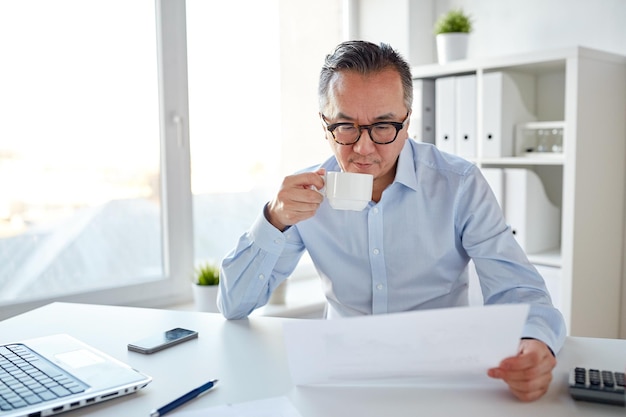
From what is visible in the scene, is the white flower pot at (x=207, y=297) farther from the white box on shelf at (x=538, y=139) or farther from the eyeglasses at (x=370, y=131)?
the white box on shelf at (x=538, y=139)

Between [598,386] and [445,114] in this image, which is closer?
[598,386]

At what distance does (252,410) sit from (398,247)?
73 centimetres

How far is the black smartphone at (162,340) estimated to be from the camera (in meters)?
1.21

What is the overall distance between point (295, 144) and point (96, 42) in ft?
3.27

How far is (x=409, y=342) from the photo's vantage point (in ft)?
2.94

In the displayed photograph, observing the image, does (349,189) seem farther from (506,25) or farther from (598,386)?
(506,25)

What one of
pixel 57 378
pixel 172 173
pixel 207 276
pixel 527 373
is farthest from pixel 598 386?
pixel 172 173

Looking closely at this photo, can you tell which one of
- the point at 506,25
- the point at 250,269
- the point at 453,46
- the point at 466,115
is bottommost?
the point at 250,269

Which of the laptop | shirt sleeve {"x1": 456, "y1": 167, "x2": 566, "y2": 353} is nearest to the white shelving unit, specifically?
shirt sleeve {"x1": 456, "y1": 167, "x2": 566, "y2": 353}

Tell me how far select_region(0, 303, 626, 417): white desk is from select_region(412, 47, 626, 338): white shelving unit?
3.61ft

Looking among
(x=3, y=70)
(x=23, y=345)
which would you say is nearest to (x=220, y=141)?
(x=3, y=70)

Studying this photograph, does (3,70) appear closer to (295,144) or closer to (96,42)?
(96,42)

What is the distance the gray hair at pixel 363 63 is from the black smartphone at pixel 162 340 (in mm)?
601

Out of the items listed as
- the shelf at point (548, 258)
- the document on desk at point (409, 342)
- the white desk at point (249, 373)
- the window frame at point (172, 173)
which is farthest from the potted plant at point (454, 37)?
the document on desk at point (409, 342)
